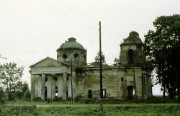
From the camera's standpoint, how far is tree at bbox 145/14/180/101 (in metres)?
42.9

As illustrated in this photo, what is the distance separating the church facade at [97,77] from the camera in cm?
5119

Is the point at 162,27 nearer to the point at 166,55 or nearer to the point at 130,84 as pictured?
the point at 166,55

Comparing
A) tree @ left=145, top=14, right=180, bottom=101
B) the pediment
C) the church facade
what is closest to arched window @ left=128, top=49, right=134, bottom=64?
the church facade

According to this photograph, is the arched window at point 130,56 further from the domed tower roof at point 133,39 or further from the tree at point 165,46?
the tree at point 165,46

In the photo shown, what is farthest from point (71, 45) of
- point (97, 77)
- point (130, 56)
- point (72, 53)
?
point (130, 56)

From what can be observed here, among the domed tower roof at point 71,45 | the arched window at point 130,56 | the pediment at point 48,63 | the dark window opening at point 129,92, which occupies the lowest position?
the dark window opening at point 129,92

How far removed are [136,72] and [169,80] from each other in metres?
5.96

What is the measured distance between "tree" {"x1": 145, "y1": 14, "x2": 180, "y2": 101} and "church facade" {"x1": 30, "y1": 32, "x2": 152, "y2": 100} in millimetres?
4135

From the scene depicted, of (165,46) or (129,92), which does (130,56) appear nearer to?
(129,92)

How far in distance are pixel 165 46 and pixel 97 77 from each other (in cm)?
1310

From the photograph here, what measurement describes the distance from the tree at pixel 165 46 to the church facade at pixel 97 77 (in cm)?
414

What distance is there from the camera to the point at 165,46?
43219 millimetres

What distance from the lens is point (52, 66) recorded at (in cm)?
5188

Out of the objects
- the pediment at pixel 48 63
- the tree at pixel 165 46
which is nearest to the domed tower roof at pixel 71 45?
the pediment at pixel 48 63
